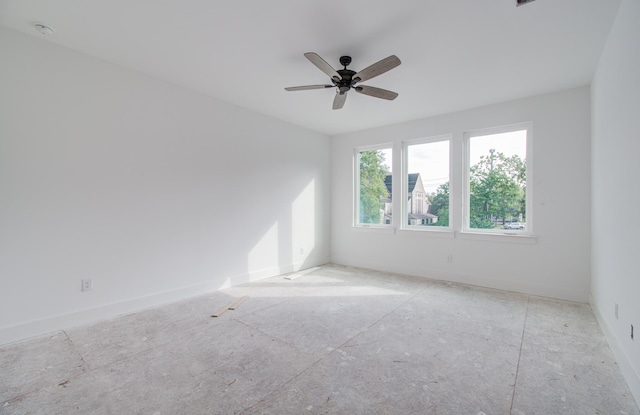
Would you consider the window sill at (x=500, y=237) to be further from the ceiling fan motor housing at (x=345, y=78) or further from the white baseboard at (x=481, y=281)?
the ceiling fan motor housing at (x=345, y=78)

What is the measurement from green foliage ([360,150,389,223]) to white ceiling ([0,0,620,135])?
6.11 feet

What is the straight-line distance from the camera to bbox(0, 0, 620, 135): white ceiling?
2.11 m

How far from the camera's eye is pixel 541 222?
12.1ft

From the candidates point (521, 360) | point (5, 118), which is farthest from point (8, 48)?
point (521, 360)

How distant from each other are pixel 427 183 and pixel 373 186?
1015mm

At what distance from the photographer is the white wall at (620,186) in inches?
70.2

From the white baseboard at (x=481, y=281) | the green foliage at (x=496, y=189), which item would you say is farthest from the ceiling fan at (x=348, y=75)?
the white baseboard at (x=481, y=281)

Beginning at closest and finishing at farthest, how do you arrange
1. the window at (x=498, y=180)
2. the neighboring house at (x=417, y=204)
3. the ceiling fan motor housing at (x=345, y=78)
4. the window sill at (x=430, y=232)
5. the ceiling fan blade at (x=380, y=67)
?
the ceiling fan blade at (x=380, y=67) → the ceiling fan motor housing at (x=345, y=78) → the window at (x=498, y=180) → the window sill at (x=430, y=232) → the neighboring house at (x=417, y=204)

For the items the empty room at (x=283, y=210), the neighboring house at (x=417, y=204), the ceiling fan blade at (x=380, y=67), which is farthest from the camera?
the neighboring house at (x=417, y=204)

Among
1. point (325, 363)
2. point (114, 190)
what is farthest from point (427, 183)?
point (114, 190)

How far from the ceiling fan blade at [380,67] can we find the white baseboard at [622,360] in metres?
2.60

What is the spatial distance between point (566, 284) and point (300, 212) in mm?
3866

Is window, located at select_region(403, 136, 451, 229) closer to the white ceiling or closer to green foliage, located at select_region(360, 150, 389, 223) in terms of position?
green foliage, located at select_region(360, 150, 389, 223)

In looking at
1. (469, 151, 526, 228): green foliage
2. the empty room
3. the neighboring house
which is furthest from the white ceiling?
the neighboring house
